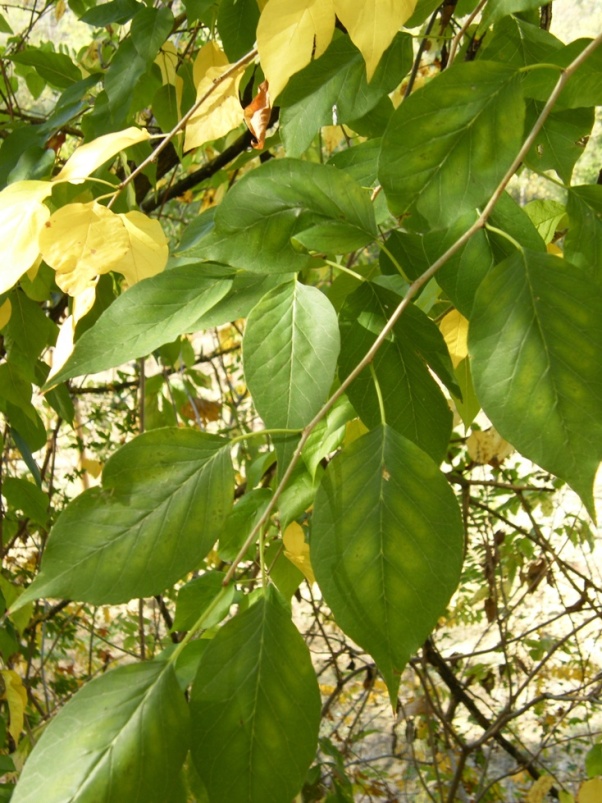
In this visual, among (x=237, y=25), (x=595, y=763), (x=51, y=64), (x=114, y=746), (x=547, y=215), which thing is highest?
(x=51, y=64)

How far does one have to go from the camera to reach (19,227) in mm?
354

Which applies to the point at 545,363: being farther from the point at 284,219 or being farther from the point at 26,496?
the point at 26,496

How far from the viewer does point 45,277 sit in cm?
58

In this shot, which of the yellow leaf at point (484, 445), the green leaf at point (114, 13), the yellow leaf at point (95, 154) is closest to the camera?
the yellow leaf at point (95, 154)

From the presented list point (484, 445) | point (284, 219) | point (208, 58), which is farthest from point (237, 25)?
point (484, 445)

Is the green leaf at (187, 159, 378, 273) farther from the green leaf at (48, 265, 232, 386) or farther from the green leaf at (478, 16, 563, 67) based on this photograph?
the green leaf at (478, 16, 563, 67)

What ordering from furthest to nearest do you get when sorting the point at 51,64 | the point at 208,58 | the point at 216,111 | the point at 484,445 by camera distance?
the point at 484,445
the point at 51,64
the point at 208,58
the point at 216,111

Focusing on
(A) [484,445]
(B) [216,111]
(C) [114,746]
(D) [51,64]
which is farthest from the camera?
(A) [484,445]

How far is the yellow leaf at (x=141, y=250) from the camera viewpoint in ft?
1.26

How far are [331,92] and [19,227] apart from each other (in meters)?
0.17

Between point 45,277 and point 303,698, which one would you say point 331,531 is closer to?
point 303,698

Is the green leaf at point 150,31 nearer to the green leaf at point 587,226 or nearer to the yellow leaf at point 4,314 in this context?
the yellow leaf at point 4,314

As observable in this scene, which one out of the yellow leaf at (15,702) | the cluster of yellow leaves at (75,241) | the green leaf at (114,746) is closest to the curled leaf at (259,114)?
the cluster of yellow leaves at (75,241)

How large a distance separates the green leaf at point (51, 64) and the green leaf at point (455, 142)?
0.54 m
